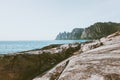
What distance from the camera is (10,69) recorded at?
68.0 feet

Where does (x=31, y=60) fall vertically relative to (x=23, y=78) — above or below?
above

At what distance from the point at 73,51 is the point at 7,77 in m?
10.7

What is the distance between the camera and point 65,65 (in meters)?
18.8

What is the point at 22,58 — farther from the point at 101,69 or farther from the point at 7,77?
the point at 101,69

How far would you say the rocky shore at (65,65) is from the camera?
1405 centimetres

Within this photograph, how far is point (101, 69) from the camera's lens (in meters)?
14.3

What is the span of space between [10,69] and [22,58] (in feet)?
5.42

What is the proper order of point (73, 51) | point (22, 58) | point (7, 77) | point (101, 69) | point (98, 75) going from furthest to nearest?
point (73, 51)
point (22, 58)
point (7, 77)
point (101, 69)
point (98, 75)

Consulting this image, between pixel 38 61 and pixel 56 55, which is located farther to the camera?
pixel 56 55

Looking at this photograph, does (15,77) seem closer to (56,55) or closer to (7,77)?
(7,77)

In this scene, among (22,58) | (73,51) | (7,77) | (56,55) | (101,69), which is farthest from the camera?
(73,51)

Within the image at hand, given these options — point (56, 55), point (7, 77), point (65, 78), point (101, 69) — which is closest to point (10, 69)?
point (7, 77)

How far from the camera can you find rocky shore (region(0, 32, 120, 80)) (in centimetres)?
1405

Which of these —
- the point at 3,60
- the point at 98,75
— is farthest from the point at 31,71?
the point at 98,75
